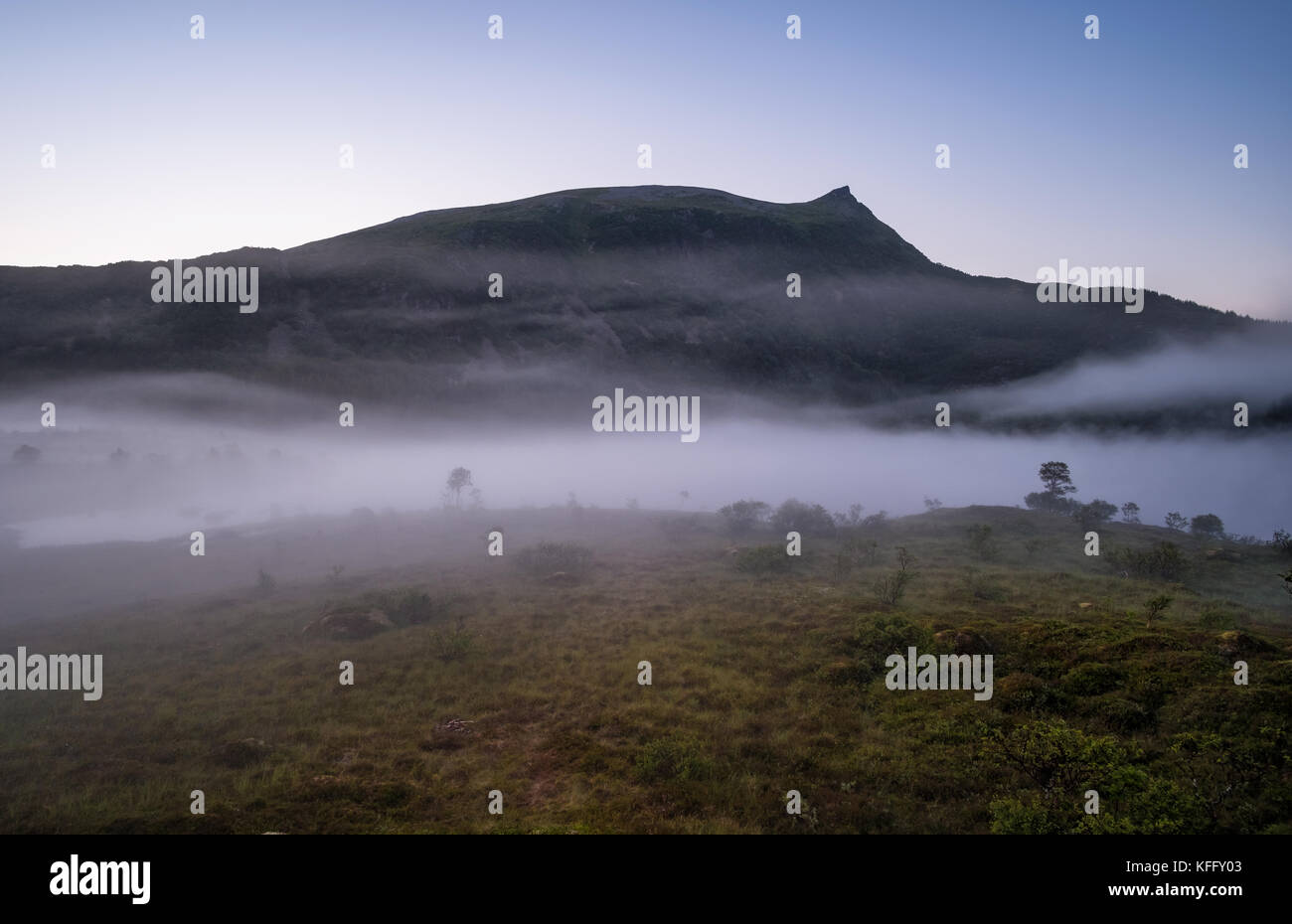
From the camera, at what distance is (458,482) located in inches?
2854

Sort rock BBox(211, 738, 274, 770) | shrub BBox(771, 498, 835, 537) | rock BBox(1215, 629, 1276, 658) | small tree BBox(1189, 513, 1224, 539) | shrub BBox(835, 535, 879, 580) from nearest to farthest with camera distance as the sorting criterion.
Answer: rock BBox(211, 738, 274, 770), rock BBox(1215, 629, 1276, 658), shrub BBox(835, 535, 879, 580), shrub BBox(771, 498, 835, 537), small tree BBox(1189, 513, 1224, 539)

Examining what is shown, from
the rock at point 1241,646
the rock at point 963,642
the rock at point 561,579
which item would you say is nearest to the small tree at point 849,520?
the rock at point 561,579

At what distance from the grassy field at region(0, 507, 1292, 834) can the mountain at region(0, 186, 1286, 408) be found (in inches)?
2069

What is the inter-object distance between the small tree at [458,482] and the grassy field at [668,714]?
121ft

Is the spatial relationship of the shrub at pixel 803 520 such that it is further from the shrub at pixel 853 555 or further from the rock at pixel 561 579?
the rock at pixel 561 579

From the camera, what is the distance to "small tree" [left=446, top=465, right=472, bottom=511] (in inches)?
2854

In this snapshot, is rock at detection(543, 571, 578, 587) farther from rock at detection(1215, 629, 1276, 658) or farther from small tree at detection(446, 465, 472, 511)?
small tree at detection(446, 465, 472, 511)

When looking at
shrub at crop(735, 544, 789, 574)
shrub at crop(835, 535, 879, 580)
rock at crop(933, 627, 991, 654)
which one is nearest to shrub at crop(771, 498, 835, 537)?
shrub at crop(835, 535, 879, 580)

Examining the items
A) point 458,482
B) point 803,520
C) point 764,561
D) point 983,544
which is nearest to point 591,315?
point 458,482

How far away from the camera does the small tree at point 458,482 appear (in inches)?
2854

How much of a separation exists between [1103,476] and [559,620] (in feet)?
380

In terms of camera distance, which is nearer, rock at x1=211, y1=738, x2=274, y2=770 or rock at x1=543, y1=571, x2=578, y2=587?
rock at x1=211, y1=738, x2=274, y2=770

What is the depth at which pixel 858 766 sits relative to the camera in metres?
15.3
